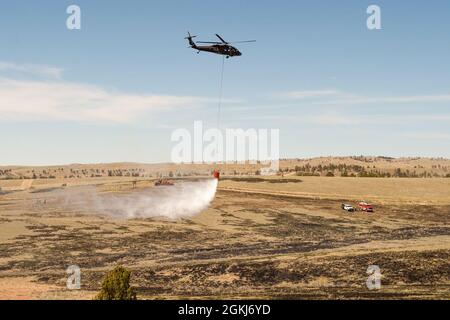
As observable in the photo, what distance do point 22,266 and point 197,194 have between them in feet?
160

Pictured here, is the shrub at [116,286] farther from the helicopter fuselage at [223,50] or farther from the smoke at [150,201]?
the smoke at [150,201]

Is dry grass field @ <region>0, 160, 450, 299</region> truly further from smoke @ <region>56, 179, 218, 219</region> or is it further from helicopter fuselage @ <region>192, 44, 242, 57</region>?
helicopter fuselage @ <region>192, 44, 242, 57</region>

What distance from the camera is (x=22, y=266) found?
3956cm

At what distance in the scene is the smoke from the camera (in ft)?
227

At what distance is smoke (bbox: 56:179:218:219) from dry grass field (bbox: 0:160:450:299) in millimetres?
2395

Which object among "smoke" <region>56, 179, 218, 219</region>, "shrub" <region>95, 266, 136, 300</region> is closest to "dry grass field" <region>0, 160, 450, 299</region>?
"smoke" <region>56, 179, 218, 219</region>

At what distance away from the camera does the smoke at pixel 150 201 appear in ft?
227

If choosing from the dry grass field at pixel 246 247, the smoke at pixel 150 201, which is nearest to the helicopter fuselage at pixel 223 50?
the dry grass field at pixel 246 247

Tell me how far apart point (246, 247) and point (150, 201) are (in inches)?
1355

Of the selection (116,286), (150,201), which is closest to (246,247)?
(116,286)

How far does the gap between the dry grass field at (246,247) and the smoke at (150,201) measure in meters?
2.40
